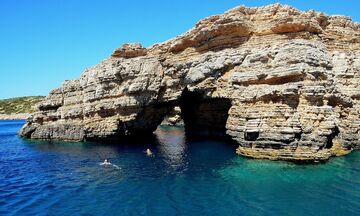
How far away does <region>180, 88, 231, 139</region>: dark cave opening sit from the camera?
148 feet

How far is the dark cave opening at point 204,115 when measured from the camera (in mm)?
45125

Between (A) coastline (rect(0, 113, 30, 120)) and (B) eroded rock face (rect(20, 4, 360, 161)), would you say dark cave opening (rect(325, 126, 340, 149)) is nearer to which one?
(B) eroded rock face (rect(20, 4, 360, 161))

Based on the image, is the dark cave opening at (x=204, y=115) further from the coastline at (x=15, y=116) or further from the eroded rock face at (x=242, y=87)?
the coastline at (x=15, y=116)

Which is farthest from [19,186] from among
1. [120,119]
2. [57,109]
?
[57,109]

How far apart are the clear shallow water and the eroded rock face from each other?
2.76 metres

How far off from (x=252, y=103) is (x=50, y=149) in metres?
25.1

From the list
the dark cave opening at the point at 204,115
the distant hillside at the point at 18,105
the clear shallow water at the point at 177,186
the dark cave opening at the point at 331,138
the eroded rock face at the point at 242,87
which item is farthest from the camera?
the distant hillside at the point at 18,105

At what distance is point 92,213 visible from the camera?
61.4 feet

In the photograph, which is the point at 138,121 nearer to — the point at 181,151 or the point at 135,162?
the point at 181,151

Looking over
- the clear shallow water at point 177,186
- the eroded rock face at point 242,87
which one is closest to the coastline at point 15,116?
the eroded rock face at point 242,87

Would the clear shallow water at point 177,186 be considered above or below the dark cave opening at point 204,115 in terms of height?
below

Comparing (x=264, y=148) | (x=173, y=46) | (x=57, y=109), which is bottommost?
(x=264, y=148)

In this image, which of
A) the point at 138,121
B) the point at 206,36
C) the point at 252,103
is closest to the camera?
the point at 252,103

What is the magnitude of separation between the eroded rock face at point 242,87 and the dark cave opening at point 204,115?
19cm
